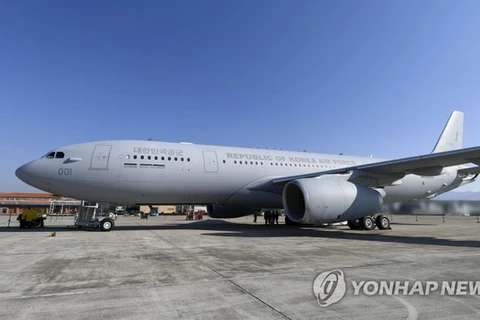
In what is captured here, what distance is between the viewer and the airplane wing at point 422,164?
429 inches

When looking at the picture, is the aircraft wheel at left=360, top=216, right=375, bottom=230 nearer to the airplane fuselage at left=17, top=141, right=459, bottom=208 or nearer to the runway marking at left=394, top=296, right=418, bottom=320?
the airplane fuselage at left=17, top=141, right=459, bottom=208

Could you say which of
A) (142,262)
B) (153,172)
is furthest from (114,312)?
(153,172)

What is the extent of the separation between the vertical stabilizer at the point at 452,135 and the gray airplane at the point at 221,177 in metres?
9.13

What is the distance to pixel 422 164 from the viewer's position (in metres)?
12.6

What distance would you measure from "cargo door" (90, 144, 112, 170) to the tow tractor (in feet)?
6.62

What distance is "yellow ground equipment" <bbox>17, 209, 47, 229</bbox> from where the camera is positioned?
17.5 metres

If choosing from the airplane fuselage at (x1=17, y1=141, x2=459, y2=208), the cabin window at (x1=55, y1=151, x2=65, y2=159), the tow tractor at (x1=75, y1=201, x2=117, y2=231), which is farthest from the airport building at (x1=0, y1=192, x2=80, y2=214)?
the airplane fuselage at (x1=17, y1=141, x2=459, y2=208)

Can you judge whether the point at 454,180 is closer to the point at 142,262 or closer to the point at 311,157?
the point at 311,157

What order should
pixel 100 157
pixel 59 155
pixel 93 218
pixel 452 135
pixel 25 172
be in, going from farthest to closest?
pixel 452 135, pixel 93 218, pixel 100 157, pixel 59 155, pixel 25 172

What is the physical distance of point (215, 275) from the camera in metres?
5.21

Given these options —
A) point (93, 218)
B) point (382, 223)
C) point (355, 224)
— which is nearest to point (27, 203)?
point (93, 218)

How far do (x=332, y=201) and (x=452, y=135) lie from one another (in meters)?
15.8

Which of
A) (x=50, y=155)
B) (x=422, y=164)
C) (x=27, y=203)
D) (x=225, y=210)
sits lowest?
(x=27, y=203)

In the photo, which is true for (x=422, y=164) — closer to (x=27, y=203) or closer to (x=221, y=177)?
(x=221, y=177)
